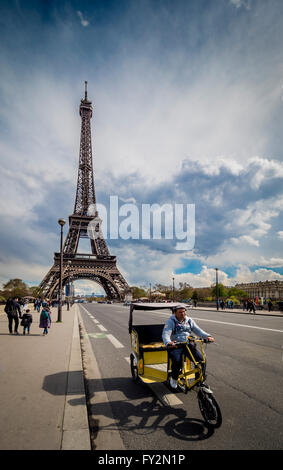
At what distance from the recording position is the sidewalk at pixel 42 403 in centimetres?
288

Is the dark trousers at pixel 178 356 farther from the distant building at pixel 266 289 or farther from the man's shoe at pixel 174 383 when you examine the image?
the distant building at pixel 266 289

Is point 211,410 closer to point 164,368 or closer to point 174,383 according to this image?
point 174,383

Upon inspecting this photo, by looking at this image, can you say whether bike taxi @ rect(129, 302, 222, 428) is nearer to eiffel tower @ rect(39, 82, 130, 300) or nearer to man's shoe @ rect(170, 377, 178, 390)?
man's shoe @ rect(170, 377, 178, 390)

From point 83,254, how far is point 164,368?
204ft

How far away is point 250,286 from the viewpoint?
484 feet

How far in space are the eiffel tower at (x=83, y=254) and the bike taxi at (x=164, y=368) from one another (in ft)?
172

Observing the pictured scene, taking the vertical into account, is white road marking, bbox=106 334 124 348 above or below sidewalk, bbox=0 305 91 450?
below

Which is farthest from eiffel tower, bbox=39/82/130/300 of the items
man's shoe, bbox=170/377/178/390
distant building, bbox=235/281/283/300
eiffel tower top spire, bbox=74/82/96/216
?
distant building, bbox=235/281/283/300

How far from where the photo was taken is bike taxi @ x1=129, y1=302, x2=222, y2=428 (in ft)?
10.9

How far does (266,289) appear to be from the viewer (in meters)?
136

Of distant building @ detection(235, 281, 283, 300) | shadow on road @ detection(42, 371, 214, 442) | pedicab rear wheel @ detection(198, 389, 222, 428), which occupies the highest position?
pedicab rear wheel @ detection(198, 389, 222, 428)

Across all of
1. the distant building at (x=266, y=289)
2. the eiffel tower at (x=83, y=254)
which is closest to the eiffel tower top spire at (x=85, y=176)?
the eiffel tower at (x=83, y=254)

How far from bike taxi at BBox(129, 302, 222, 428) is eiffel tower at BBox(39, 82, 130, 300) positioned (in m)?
52.3
